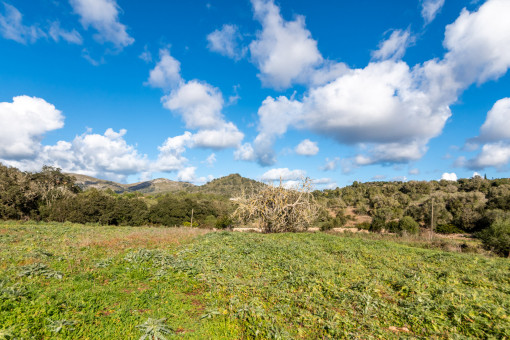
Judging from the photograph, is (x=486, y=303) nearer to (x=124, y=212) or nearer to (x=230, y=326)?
(x=230, y=326)

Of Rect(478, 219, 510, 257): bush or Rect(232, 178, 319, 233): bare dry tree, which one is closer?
Rect(478, 219, 510, 257): bush

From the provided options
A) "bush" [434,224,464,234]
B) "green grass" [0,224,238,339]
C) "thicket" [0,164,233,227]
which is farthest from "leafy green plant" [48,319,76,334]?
"bush" [434,224,464,234]

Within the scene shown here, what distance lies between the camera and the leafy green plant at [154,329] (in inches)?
179

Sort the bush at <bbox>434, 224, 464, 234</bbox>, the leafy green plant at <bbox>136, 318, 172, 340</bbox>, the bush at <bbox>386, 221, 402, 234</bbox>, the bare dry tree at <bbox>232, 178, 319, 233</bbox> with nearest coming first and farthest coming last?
the leafy green plant at <bbox>136, 318, 172, 340</bbox>
the bare dry tree at <bbox>232, 178, 319, 233</bbox>
the bush at <bbox>386, 221, 402, 234</bbox>
the bush at <bbox>434, 224, 464, 234</bbox>

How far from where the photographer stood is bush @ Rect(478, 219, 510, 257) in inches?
695

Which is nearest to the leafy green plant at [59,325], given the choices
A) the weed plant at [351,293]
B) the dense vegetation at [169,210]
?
the weed plant at [351,293]

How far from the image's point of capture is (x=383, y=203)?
52812 mm

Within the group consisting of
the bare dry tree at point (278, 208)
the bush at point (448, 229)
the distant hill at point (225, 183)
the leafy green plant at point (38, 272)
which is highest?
the distant hill at point (225, 183)

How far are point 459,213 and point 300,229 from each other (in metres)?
35.5

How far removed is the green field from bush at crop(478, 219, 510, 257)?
34.0 feet

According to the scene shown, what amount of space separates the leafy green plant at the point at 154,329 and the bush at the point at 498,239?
24.2m

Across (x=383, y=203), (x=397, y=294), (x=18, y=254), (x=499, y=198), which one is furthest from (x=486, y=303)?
(x=383, y=203)

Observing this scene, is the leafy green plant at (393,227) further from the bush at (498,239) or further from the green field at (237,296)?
the green field at (237,296)

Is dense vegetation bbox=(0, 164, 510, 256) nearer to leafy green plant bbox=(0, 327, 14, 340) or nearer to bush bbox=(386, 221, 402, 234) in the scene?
bush bbox=(386, 221, 402, 234)
